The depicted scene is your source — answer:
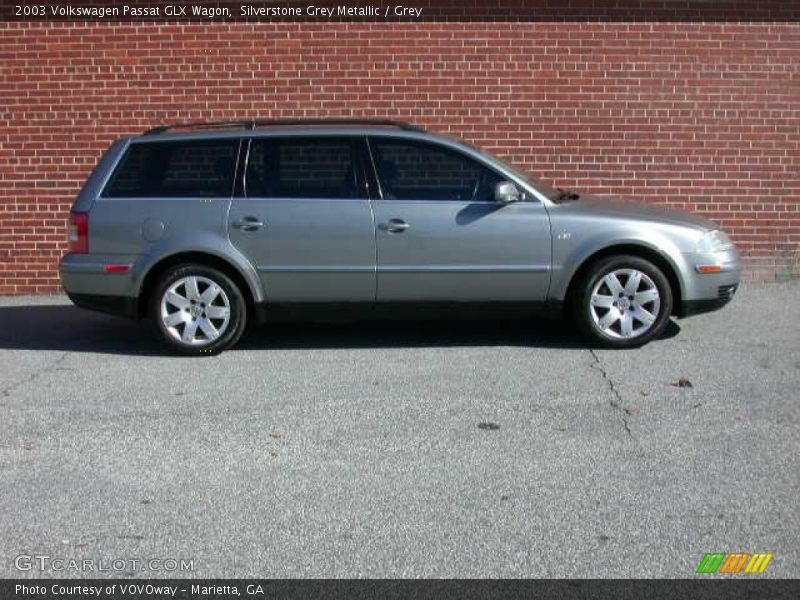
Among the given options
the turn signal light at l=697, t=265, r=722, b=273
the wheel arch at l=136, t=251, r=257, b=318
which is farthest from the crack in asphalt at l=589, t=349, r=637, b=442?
the wheel arch at l=136, t=251, r=257, b=318

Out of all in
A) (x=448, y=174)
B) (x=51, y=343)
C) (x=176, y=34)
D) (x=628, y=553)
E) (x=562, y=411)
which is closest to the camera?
(x=628, y=553)

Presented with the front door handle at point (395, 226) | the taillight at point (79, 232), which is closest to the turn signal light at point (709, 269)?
the front door handle at point (395, 226)

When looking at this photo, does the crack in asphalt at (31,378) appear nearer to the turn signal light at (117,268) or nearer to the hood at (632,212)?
the turn signal light at (117,268)

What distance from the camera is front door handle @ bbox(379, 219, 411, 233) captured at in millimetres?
7801

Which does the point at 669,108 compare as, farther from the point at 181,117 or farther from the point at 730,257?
the point at 181,117

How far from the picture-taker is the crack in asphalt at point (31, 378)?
7.12 m

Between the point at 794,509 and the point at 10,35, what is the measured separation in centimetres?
852

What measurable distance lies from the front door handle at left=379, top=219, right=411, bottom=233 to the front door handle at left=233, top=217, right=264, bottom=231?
0.86 metres

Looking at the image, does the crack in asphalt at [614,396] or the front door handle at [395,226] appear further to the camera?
the front door handle at [395,226]

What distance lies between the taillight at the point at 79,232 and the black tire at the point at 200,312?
60cm

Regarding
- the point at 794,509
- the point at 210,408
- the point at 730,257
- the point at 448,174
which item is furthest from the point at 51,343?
the point at 794,509

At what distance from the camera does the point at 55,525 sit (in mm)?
4785

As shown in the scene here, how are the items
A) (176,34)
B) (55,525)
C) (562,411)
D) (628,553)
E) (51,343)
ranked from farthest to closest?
(176,34)
(51,343)
(562,411)
(55,525)
(628,553)

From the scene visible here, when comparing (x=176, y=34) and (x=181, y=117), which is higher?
(x=176, y=34)
